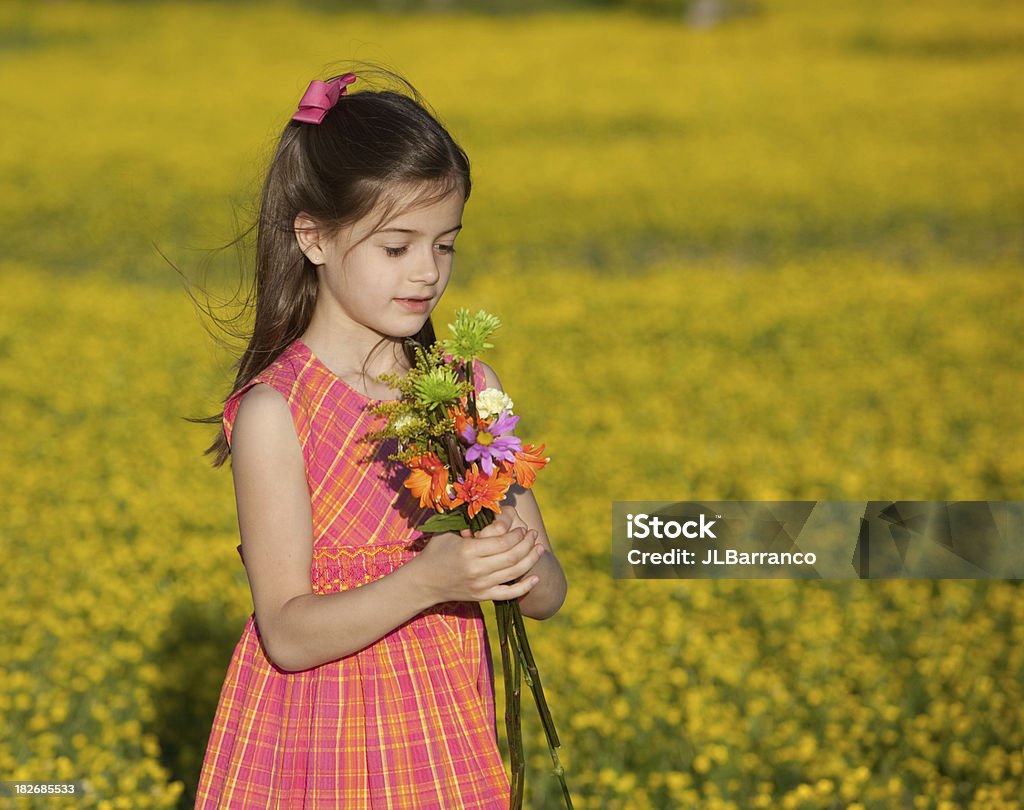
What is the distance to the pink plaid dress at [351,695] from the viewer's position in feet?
6.85

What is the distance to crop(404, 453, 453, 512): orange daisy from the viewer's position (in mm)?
1859

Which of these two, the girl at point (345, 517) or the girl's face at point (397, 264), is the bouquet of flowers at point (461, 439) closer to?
the girl at point (345, 517)

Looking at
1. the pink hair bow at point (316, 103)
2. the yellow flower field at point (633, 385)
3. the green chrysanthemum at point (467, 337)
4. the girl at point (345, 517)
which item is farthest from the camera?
the yellow flower field at point (633, 385)

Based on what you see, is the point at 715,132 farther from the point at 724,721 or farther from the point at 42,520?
the point at 724,721

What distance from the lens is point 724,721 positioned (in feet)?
13.1

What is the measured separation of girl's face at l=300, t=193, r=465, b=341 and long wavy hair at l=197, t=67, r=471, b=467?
2 cm

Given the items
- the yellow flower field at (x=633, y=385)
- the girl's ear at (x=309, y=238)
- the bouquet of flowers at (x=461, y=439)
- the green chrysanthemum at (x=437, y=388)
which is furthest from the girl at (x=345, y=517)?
the yellow flower field at (x=633, y=385)

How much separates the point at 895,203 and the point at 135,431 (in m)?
9.00

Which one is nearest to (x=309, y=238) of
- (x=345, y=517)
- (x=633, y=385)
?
(x=345, y=517)

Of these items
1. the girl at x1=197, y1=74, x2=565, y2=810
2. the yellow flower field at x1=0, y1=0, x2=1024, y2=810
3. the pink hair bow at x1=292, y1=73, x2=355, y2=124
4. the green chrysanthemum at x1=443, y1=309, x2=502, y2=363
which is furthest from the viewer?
the yellow flower field at x1=0, y1=0, x2=1024, y2=810

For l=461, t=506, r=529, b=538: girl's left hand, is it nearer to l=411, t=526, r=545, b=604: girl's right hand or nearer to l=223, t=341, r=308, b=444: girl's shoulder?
l=411, t=526, r=545, b=604: girl's right hand

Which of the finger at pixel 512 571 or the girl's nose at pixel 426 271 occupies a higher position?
the girl's nose at pixel 426 271

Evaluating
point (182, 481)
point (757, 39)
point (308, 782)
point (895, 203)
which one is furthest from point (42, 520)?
point (757, 39)

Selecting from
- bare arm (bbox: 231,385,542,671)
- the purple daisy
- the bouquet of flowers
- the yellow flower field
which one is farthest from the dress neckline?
the yellow flower field
